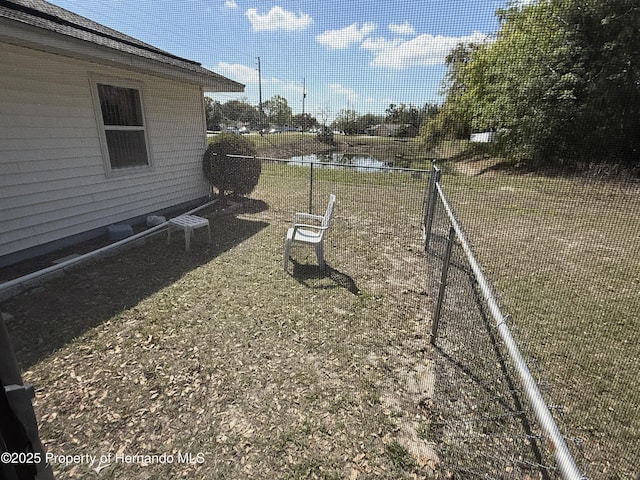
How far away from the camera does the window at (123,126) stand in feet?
13.5

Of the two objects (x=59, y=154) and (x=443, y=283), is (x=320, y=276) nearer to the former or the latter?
(x=443, y=283)

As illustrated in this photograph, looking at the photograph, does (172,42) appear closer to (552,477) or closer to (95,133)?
(95,133)

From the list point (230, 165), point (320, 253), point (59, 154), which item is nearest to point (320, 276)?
point (320, 253)

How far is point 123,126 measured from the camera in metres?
4.36

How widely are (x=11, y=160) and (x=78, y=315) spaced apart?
1865 mm

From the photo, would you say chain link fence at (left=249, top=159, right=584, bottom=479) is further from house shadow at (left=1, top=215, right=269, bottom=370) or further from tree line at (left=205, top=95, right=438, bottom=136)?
tree line at (left=205, top=95, right=438, bottom=136)

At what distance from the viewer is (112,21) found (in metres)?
5.08

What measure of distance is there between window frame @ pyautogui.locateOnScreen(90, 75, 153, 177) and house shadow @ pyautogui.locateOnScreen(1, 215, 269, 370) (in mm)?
1014

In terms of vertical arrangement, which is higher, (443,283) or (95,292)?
(443,283)

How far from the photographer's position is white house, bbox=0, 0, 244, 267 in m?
3.11

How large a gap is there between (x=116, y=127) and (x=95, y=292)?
2.43 meters

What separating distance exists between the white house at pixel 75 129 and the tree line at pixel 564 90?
651 centimetres

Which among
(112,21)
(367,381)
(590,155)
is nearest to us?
(367,381)

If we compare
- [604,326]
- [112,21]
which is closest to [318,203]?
[112,21]
